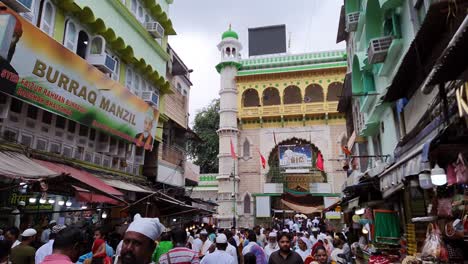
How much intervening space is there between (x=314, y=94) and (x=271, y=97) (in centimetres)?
399

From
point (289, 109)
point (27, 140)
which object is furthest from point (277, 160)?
point (27, 140)

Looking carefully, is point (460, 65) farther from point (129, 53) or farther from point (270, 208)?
point (270, 208)

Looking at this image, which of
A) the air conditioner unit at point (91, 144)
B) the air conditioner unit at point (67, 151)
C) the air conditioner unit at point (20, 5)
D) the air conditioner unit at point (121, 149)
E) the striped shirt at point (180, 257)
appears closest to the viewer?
the striped shirt at point (180, 257)

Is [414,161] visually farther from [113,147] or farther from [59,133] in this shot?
[113,147]

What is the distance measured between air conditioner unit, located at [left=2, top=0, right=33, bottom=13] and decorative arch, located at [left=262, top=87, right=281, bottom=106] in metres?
24.8

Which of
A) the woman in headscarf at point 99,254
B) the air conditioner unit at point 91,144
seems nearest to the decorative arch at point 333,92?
the air conditioner unit at point 91,144

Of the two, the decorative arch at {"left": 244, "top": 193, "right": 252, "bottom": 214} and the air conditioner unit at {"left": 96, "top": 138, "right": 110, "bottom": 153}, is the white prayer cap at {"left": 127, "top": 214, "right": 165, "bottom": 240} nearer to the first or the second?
the air conditioner unit at {"left": 96, "top": 138, "right": 110, "bottom": 153}

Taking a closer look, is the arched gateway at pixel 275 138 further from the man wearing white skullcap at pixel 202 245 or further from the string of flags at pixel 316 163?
the man wearing white skullcap at pixel 202 245

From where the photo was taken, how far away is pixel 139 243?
277 cm

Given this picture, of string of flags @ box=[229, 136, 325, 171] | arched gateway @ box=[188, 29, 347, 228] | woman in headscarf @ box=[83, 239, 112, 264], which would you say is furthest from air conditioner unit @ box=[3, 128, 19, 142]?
arched gateway @ box=[188, 29, 347, 228]

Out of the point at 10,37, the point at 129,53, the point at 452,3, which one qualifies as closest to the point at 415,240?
the point at 452,3

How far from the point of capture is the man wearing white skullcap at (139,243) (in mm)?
2707

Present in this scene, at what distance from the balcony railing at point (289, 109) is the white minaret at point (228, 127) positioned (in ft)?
4.31

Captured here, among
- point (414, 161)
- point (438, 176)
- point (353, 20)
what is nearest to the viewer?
point (438, 176)
